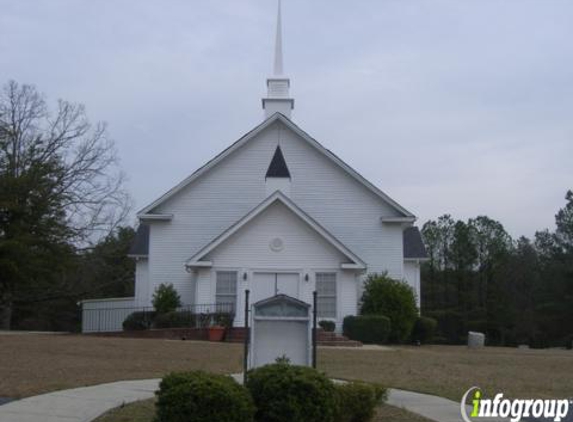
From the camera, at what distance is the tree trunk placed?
45.8 metres

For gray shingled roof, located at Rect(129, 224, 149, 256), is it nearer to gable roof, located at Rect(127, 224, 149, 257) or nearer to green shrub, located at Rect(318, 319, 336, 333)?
gable roof, located at Rect(127, 224, 149, 257)

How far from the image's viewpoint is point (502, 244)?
7575 centimetres

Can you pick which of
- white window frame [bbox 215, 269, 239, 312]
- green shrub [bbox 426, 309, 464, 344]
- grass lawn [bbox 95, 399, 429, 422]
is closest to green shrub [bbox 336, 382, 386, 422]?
grass lawn [bbox 95, 399, 429, 422]

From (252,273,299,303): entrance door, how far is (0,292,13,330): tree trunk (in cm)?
1737

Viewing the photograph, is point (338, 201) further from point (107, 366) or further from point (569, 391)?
point (569, 391)

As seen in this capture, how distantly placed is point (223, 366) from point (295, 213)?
13.5m

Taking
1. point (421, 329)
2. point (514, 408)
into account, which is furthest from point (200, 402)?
point (421, 329)

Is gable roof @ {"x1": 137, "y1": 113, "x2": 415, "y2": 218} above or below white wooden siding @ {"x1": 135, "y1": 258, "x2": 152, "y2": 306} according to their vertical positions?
above

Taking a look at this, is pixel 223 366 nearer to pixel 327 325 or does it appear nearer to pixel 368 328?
pixel 327 325

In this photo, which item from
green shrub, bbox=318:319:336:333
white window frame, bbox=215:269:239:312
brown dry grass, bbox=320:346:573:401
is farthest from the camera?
white window frame, bbox=215:269:239:312

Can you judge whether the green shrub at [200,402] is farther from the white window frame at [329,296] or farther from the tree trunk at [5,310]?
the tree trunk at [5,310]

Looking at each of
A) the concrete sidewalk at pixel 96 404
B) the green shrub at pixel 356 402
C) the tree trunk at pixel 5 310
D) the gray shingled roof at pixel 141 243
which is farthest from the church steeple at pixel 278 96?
the green shrub at pixel 356 402

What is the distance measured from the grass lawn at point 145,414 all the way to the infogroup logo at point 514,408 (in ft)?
2.81

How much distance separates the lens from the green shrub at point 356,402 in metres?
11.6
